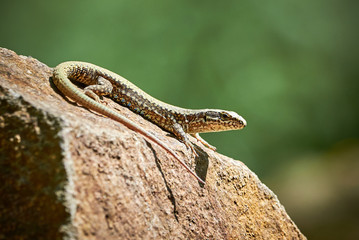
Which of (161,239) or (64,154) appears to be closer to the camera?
(64,154)

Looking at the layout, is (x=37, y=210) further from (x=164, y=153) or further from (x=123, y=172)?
(x=164, y=153)

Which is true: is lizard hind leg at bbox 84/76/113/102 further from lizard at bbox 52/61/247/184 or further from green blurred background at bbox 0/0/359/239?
green blurred background at bbox 0/0/359/239

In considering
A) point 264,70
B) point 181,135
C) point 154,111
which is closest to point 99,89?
point 154,111

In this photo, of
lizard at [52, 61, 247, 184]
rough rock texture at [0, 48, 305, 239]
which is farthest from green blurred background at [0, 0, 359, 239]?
rough rock texture at [0, 48, 305, 239]

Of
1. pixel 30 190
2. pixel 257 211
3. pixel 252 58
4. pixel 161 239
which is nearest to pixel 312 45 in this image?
pixel 252 58

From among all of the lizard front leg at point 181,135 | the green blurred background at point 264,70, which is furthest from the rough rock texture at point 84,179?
the green blurred background at point 264,70

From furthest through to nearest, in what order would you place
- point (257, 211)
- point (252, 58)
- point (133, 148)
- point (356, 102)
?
point (356, 102) < point (252, 58) < point (257, 211) < point (133, 148)

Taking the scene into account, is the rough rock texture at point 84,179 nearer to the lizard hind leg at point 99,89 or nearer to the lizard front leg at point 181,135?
the lizard front leg at point 181,135
